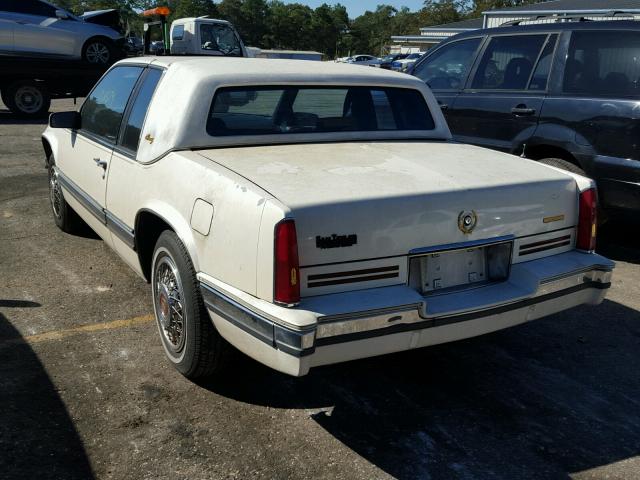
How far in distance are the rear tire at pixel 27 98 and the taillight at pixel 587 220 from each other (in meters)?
13.5

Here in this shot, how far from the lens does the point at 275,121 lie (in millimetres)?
3887

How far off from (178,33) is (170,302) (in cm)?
1877

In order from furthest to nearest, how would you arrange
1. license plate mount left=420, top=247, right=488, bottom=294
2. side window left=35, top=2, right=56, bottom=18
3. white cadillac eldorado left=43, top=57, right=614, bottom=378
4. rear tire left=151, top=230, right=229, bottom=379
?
side window left=35, top=2, right=56, bottom=18 → rear tire left=151, top=230, right=229, bottom=379 → license plate mount left=420, top=247, right=488, bottom=294 → white cadillac eldorado left=43, top=57, right=614, bottom=378

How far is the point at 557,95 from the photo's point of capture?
5773 millimetres

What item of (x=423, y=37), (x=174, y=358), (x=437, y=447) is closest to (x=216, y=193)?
(x=174, y=358)

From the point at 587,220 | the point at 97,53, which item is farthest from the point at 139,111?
the point at 97,53

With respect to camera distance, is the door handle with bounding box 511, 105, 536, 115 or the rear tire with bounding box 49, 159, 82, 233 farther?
the door handle with bounding box 511, 105, 536, 115

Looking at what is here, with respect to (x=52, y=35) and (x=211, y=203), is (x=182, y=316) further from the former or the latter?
→ (x=52, y=35)

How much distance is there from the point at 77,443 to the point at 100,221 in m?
1.96

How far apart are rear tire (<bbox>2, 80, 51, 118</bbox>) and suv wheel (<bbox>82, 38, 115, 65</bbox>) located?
48.4 inches

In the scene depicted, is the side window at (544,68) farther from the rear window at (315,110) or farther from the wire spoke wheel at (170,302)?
the wire spoke wheel at (170,302)

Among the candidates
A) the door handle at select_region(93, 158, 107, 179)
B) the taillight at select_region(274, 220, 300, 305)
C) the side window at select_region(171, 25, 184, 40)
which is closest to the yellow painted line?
the door handle at select_region(93, 158, 107, 179)

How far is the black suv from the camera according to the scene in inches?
207

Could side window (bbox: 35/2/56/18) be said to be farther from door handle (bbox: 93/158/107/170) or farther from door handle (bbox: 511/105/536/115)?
door handle (bbox: 511/105/536/115)
